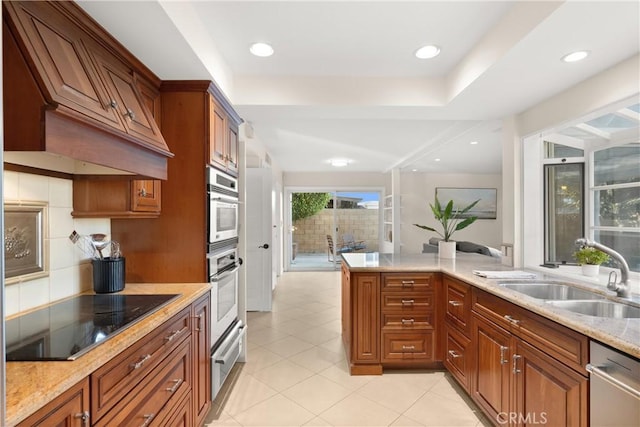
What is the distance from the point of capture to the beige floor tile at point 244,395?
2162 mm

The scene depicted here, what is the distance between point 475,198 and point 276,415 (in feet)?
23.2

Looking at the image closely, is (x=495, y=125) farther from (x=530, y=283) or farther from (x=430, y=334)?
(x=430, y=334)

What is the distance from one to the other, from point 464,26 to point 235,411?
9.13ft

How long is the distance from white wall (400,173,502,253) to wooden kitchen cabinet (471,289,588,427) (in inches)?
223

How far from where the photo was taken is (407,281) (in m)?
2.56

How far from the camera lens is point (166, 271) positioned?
2023 millimetres

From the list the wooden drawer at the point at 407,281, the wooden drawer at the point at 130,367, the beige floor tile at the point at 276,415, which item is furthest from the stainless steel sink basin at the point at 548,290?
the wooden drawer at the point at 130,367

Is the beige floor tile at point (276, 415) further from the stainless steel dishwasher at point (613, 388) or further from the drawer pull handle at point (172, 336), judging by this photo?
the stainless steel dishwasher at point (613, 388)

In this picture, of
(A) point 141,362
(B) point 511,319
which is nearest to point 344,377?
(B) point 511,319

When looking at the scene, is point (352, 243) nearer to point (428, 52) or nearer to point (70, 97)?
point (428, 52)

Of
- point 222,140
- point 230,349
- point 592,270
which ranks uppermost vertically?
point 222,140

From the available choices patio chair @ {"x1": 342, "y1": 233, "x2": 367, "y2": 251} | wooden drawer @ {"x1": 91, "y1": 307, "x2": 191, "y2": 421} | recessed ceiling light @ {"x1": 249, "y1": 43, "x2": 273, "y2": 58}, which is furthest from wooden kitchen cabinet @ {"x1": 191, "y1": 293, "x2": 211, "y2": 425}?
patio chair @ {"x1": 342, "y1": 233, "x2": 367, "y2": 251}

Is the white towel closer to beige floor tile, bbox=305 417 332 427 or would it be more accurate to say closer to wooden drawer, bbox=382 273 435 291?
wooden drawer, bbox=382 273 435 291

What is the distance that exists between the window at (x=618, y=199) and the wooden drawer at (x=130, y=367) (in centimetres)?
286
